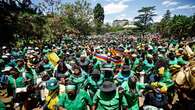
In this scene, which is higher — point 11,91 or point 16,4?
point 16,4

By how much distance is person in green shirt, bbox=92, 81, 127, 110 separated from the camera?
5.49 m

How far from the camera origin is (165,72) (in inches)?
319

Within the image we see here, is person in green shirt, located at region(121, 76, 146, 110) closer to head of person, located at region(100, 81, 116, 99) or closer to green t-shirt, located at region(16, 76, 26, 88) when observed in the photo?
head of person, located at region(100, 81, 116, 99)

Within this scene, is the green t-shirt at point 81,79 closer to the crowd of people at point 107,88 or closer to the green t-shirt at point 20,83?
the crowd of people at point 107,88

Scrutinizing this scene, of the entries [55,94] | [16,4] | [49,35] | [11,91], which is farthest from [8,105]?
[49,35]

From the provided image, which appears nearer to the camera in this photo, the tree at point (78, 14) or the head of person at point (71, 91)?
the head of person at point (71, 91)

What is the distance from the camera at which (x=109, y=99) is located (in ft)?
18.2

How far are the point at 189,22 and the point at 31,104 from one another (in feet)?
108

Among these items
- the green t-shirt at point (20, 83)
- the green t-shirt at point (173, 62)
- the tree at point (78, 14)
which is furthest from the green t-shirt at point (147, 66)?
the tree at point (78, 14)

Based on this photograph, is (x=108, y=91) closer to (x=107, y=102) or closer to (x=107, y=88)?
(x=107, y=88)

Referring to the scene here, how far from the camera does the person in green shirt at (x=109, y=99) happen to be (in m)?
5.49

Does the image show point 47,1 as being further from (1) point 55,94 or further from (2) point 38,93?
(1) point 55,94

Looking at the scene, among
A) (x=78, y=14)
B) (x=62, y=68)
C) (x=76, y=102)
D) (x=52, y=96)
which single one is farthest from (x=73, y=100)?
(x=78, y=14)

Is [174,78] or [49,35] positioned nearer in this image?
[174,78]
